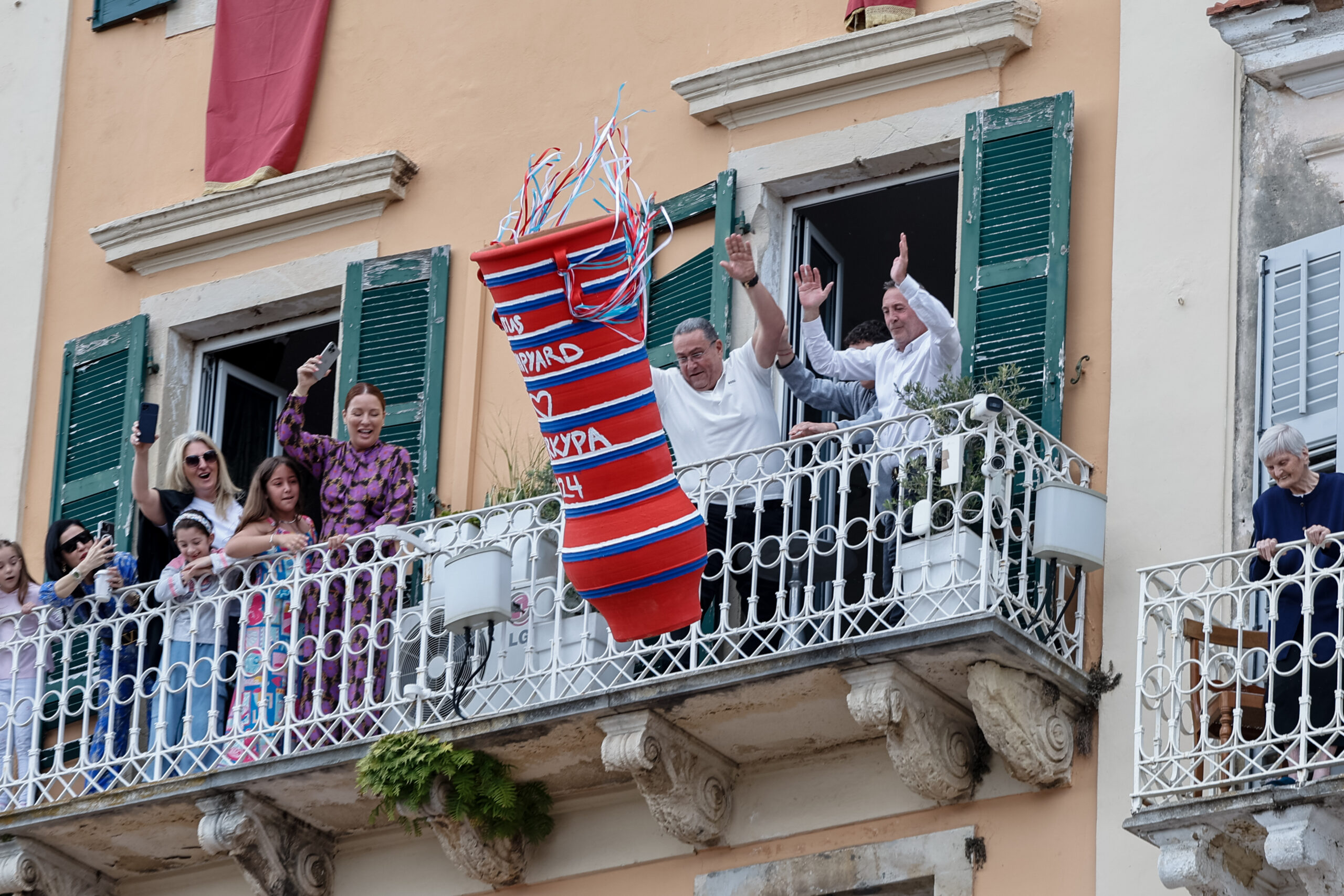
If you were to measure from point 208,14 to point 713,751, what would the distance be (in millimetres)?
5192

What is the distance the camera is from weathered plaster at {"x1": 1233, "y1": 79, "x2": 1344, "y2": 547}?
10.6 m

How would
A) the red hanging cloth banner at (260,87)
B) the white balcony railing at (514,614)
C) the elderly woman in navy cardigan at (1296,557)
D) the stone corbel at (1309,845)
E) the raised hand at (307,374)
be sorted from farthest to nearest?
the red hanging cloth banner at (260,87) < the raised hand at (307,374) < the white balcony railing at (514,614) < the elderly woman in navy cardigan at (1296,557) < the stone corbel at (1309,845)

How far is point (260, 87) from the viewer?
13539mm

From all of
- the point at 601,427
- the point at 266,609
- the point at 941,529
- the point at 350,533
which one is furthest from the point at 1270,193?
the point at 266,609

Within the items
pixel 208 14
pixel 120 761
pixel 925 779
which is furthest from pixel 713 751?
pixel 208 14

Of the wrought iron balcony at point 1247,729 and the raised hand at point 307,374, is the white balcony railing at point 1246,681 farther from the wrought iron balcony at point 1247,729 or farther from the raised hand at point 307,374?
the raised hand at point 307,374

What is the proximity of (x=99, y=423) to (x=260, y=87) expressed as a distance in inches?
69.9

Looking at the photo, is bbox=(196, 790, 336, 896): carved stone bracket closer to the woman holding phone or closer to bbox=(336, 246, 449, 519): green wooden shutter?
the woman holding phone

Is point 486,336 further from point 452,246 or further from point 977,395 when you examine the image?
point 977,395

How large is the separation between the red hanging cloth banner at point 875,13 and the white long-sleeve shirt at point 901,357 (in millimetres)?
1450

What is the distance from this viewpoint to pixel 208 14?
13953 millimetres

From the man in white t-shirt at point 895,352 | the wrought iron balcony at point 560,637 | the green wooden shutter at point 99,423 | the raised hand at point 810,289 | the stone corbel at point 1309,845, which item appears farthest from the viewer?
the green wooden shutter at point 99,423

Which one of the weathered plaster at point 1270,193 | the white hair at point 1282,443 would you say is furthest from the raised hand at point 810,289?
the white hair at point 1282,443

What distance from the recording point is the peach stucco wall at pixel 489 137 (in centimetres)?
1093
